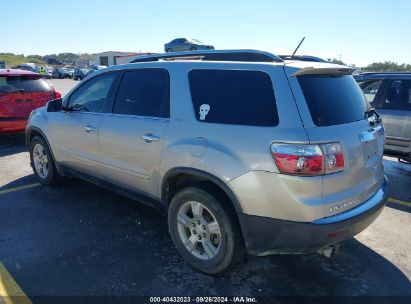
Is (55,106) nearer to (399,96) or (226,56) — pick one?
(226,56)

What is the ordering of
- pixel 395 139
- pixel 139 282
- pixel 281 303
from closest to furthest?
pixel 281 303 < pixel 139 282 < pixel 395 139

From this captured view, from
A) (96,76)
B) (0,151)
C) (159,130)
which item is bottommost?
(0,151)

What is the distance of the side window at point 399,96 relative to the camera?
6232 millimetres

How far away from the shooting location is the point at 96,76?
4551mm

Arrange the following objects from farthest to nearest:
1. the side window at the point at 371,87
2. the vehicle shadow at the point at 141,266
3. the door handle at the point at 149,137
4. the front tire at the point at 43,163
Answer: the side window at the point at 371,87 < the front tire at the point at 43,163 < the door handle at the point at 149,137 < the vehicle shadow at the point at 141,266

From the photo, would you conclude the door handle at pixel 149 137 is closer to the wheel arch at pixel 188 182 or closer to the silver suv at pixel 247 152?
the silver suv at pixel 247 152

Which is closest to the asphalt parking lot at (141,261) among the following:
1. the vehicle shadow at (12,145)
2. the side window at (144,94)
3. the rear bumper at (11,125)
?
the side window at (144,94)

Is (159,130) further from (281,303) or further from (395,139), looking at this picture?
(395,139)

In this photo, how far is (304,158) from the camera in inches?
105

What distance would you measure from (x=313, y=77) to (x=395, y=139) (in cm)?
401

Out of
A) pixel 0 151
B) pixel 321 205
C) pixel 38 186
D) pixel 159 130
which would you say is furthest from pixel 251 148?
pixel 0 151

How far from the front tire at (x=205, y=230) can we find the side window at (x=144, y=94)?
846 mm

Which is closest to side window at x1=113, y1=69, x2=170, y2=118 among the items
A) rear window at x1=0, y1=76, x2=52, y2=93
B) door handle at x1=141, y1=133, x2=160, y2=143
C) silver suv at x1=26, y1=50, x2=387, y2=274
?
silver suv at x1=26, y1=50, x2=387, y2=274

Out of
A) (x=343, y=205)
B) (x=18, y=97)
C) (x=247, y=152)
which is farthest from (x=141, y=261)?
(x=18, y=97)
